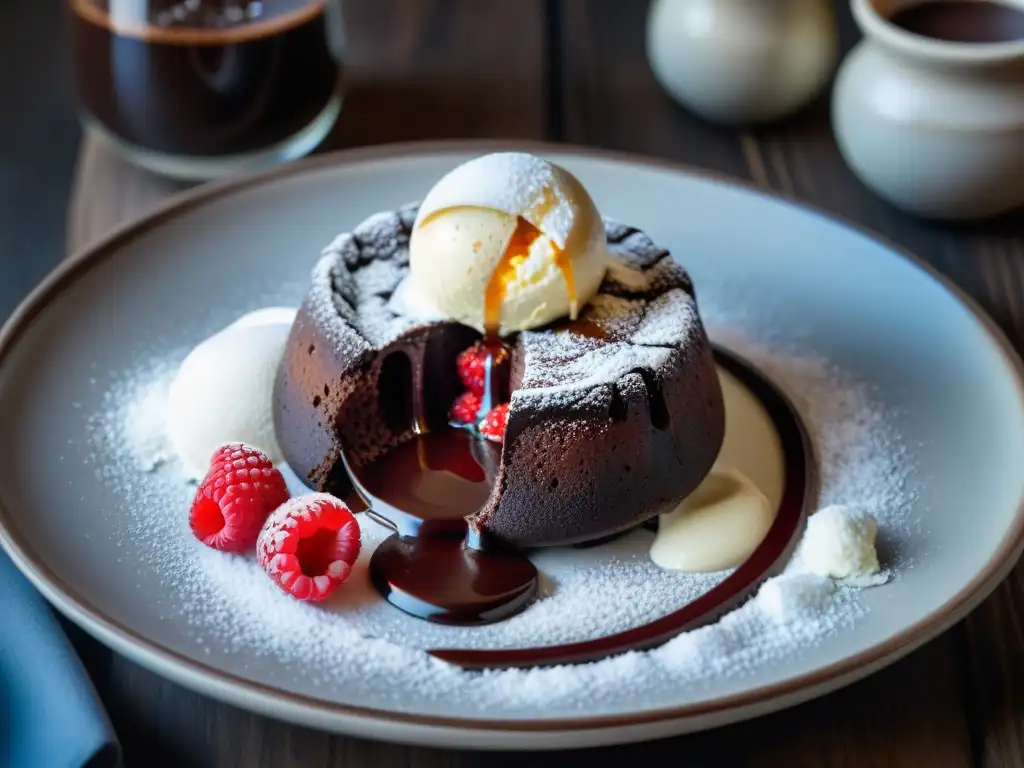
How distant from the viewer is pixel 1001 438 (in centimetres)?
156

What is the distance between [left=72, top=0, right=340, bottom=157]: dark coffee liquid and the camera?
1.94m

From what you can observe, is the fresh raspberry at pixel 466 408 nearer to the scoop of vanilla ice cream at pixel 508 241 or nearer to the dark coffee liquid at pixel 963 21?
the scoop of vanilla ice cream at pixel 508 241

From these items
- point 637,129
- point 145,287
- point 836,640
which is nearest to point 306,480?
point 145,287

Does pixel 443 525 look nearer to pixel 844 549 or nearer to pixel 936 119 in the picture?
pixel 844 549

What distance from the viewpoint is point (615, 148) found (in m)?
2.28

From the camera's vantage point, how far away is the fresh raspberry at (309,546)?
52.7 inches

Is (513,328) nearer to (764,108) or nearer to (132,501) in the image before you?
(132,501)

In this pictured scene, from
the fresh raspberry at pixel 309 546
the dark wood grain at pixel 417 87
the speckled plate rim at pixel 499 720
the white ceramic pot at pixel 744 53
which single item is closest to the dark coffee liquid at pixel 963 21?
the white ceramic pot at pixel 744 53

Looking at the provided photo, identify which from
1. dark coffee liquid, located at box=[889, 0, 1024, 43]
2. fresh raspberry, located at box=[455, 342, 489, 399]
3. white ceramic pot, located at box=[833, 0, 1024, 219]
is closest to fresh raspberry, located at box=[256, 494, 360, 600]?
fresh raspberry, located at box=[455, 342, 489, 399]

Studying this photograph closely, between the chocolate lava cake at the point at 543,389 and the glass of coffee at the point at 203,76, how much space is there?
1.55ft

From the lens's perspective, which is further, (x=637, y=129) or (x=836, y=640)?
(x=637, y=129)

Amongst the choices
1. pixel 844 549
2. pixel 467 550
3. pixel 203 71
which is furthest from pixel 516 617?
pixel 203 71

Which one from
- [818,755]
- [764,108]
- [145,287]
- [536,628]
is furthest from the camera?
[764,108]

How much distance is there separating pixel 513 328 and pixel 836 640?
0.50m
